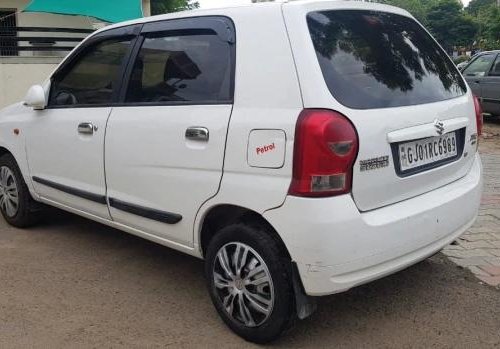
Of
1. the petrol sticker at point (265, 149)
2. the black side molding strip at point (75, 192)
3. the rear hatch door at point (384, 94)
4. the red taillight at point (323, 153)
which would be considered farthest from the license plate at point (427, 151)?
the black side molding strip at point (75, 192)

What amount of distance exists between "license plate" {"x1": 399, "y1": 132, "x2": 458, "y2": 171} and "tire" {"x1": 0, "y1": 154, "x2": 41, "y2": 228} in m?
3.27

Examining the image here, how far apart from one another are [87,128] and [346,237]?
6.85 ft

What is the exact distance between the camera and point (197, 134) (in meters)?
3.14

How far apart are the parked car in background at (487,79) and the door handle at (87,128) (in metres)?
9.48

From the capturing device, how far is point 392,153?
284cm

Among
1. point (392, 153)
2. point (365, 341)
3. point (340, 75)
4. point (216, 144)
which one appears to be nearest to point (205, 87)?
point (216, 144)

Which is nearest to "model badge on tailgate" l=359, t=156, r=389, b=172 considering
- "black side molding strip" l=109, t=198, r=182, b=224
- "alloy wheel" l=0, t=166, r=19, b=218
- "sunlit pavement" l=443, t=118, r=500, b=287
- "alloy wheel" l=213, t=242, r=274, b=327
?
"alloy wheel" l=213, t=242, r=274, b=327

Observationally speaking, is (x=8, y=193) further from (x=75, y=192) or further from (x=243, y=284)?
(x=243, y=284)

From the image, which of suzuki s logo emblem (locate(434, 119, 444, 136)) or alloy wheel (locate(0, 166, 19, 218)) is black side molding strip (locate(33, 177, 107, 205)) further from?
suzuki s logo emblem (locate(434, 119, 444, 136))

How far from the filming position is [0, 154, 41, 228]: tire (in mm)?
4887

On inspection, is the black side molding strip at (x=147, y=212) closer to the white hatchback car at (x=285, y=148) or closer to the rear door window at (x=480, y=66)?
the white hatchback car at (x=285, y=148)

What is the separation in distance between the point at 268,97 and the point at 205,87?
0.52 metres

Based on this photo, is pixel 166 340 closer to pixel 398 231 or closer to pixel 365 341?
pixel 365 341

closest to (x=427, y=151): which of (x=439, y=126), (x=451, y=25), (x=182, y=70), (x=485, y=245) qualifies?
(x=439, y=126)
